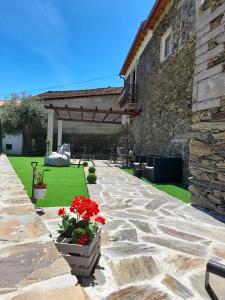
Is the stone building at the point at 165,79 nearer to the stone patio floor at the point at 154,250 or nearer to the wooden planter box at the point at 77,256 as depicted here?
the stone patio floor at the point at 154,250

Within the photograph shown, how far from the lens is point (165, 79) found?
32.1 ft

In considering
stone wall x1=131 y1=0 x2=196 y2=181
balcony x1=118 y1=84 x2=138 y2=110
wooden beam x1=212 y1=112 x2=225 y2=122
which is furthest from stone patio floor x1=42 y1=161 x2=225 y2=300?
balcony x1=118 y1=84 x2=138 y2=110

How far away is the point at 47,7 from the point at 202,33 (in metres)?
6.78

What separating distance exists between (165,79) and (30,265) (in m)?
8.87

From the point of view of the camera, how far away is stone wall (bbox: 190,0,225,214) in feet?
15.3

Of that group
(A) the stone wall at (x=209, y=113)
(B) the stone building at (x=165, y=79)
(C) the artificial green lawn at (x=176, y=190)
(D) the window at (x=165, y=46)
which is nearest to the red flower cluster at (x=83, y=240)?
(A) the stone wall at (x=209, y=113)

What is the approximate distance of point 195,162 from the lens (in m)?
5.41

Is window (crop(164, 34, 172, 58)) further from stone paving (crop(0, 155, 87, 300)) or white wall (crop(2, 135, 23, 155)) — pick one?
white wall (crop(2, 135, 23, 155))

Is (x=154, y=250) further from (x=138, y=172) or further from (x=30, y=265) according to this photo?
(x=138, y=172)

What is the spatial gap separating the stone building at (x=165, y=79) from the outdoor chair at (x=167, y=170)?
0.29 meters

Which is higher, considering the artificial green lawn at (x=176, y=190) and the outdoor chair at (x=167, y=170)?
the outdoor chair at (x=167, y=170)

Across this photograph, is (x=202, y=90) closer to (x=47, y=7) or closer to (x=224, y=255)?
(x=224, y=255)

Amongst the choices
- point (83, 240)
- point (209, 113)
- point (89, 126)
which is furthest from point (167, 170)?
point (89, 126)

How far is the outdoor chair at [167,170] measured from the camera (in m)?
8.03
